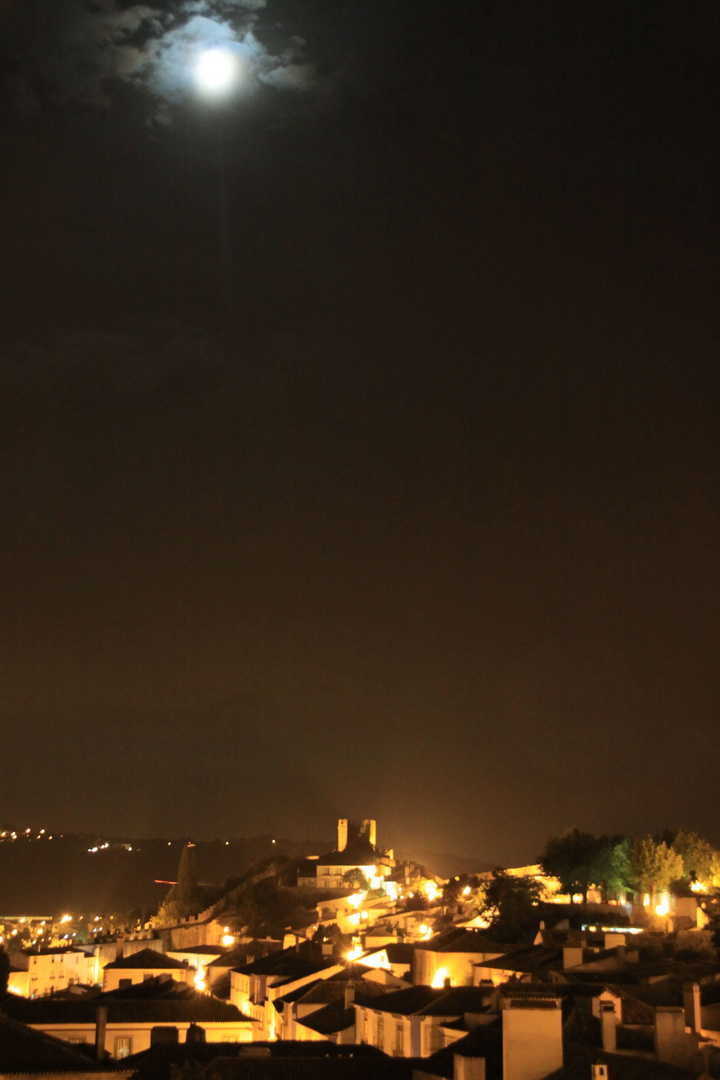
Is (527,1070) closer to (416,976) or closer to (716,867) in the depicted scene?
(416,976)

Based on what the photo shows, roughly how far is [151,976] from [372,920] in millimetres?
31476

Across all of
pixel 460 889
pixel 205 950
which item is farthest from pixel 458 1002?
pixel 460 889

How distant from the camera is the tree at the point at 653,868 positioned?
78.5m

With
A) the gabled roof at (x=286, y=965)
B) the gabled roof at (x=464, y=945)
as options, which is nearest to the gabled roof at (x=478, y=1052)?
the gabled roof at (x=464, y=945)

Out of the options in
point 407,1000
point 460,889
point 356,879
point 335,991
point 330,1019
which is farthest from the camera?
point 356,879

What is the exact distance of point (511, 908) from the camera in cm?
6919

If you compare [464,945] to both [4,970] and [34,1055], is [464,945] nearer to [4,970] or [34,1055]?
[34,1055]

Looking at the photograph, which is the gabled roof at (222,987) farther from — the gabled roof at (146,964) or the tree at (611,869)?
the tree at (611,869)

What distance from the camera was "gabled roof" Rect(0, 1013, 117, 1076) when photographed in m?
27.1

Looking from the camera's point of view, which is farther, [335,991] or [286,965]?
[286,965]

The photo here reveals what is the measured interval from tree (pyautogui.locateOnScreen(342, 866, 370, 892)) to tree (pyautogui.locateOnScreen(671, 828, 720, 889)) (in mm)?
36759

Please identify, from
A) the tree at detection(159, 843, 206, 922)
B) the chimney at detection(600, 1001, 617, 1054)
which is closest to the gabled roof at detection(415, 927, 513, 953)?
the chimney at detection(600, 1001, 617, 1054)

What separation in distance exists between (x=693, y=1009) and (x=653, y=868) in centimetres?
4908

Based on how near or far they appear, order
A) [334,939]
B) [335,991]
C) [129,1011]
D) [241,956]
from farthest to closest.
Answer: [334,939], [241,956], [335,991], [129,1011]
